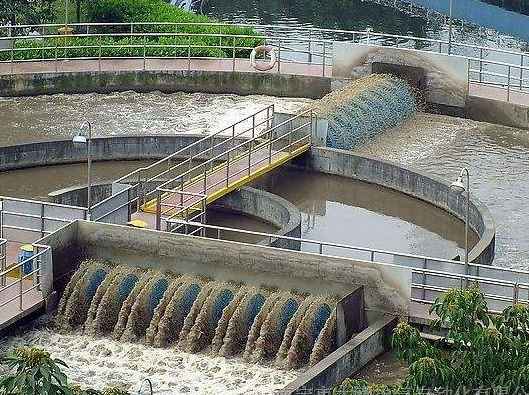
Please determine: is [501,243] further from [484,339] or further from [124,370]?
[484,339]

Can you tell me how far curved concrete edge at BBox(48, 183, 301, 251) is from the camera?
1110 inches

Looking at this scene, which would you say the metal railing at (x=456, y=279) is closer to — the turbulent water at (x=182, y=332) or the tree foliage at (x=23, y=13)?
the turbulent water at (x=182, y=332)

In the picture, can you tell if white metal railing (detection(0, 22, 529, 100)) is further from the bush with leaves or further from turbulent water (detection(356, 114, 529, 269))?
the bush with leaves

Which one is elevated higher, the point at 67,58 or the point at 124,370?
the point at 67,58

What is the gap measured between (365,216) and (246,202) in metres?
2.36

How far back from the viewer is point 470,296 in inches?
735

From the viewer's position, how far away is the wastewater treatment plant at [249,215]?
22344 millimetres

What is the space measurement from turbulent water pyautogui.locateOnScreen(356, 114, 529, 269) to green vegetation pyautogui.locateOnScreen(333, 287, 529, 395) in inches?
352

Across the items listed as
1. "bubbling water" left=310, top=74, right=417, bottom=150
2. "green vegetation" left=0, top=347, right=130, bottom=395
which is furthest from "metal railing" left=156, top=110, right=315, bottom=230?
"green vegetation" left=0, top=347, right=130, bottom=395

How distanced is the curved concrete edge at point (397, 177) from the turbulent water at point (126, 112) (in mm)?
3752

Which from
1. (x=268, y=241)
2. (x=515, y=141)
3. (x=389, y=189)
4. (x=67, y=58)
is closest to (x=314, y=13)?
(x=67, y=58)

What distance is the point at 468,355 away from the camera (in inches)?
713

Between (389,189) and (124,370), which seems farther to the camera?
(389,189)

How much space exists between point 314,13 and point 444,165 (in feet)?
81.7
